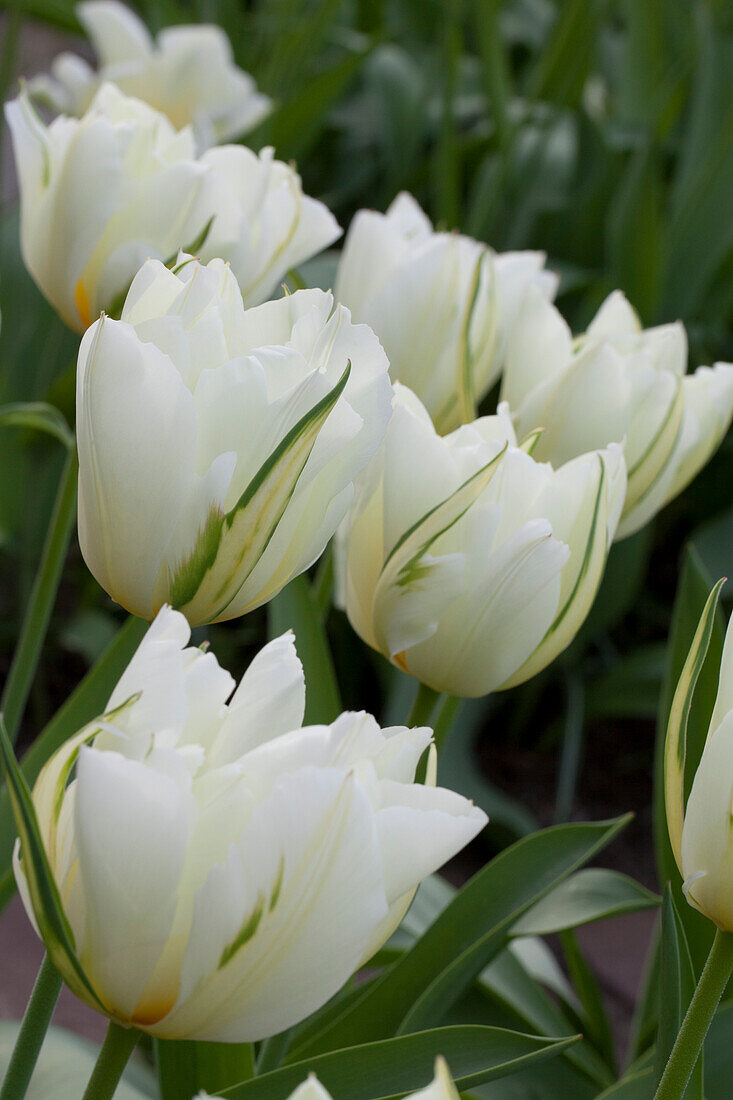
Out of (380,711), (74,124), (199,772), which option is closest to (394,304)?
(74,124)

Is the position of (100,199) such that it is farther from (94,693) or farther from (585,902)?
(585,902)

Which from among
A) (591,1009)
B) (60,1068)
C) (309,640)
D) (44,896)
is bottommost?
(591,1009)

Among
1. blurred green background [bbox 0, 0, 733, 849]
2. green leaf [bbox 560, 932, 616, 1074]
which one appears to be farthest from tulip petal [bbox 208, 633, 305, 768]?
blurred green background [bbox 0, 0, 733, 849]

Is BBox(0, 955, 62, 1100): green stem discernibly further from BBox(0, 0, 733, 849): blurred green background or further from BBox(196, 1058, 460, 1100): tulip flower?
BBox(0, 0, 733, 849): blurred green background

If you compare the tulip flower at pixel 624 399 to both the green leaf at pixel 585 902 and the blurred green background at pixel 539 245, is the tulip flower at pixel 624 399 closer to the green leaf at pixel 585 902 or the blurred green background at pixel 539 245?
the green leaf at pixel 585 902

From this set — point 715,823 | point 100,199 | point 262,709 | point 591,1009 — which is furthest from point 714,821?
point 591,1009
